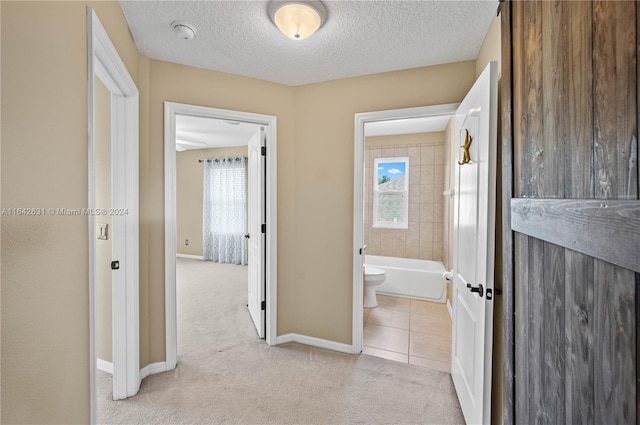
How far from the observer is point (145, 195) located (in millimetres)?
2154

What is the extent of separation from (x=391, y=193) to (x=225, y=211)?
354 cm

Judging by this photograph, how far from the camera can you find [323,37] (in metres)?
1.90

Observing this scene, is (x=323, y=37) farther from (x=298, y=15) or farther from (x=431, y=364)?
(x=431, y=364)

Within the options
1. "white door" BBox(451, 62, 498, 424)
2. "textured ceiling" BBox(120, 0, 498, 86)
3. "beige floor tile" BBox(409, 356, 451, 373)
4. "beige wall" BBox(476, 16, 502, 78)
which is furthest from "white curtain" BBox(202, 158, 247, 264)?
"beige wall" BBox(476, 16, 502, 78)

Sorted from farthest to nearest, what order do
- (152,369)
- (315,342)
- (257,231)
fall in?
1. (257,231)
2. (315,342)
3. (152,369)

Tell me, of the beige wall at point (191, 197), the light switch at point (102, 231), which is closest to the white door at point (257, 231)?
the light switch at point (102, 231)

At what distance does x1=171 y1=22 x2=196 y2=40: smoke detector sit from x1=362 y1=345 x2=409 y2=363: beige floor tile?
2.77m

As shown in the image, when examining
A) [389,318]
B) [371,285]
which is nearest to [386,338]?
[389,318]

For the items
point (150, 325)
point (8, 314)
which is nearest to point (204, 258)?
point (150, 325)

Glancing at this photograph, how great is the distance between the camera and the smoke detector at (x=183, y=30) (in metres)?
1.76

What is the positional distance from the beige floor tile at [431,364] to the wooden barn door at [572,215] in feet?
4.53

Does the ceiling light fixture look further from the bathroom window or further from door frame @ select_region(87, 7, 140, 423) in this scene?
the bathroom window

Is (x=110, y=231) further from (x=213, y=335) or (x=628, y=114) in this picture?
(x=628, y=114)

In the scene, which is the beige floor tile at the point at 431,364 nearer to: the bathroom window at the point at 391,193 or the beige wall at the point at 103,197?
the beige wall at the point at 103,197
